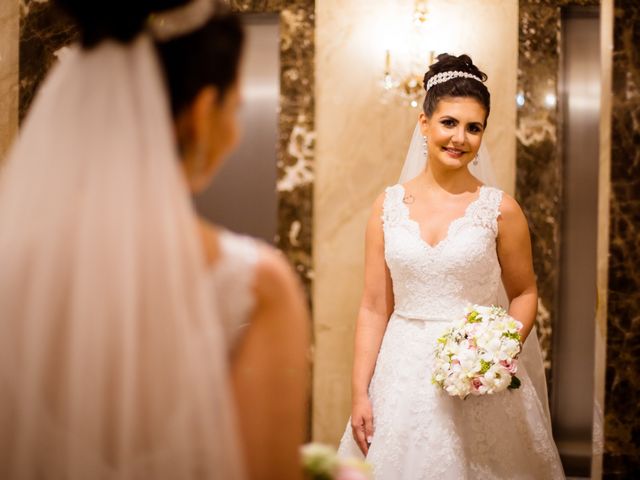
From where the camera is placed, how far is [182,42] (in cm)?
159

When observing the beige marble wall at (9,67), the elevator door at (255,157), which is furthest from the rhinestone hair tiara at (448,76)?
the beige marble wall at (9,67)

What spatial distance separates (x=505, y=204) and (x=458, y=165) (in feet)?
0.90

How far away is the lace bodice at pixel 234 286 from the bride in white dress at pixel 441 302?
1968 mm

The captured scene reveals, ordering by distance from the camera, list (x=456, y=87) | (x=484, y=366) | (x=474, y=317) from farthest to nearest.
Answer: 1. (x=456, y=87)
2. (x=474, y=317)
3. (x=484, y=366)

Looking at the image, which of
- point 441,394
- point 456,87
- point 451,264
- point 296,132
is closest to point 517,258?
point 451,264

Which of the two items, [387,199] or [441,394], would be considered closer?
[441,394]

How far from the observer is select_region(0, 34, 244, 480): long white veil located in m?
1.51

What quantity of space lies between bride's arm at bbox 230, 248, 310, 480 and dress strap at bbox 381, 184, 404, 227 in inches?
84.8

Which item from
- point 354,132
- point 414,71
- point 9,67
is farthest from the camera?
point 9,67

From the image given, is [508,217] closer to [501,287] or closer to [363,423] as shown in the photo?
[501,287]

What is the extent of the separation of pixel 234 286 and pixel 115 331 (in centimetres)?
24

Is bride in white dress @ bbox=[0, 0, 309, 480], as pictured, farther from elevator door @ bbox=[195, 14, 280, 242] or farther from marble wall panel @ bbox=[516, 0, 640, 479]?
elevator door @ bbox=[195, 14, 280, 242]

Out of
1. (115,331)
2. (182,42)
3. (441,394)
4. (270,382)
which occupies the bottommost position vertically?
(441,394)

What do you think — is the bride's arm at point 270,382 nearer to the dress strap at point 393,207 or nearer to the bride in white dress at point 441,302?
the bride in white dress at point 441,302
